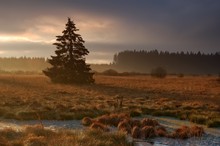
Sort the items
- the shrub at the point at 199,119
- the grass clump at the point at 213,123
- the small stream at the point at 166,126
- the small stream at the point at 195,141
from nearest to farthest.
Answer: the small stream at the point at 195,141 → the small stream at the point at 166,126 → the grass clump at the point at 213,123 → the shrub at the point at 199,119

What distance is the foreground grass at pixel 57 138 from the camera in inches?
476

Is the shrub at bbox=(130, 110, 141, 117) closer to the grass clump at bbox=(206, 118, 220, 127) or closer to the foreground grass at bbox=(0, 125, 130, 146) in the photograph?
the grass clump at bbox=(206, 118, 220, 127)

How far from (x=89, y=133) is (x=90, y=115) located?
24.5 feet

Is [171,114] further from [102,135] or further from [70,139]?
[70,139]

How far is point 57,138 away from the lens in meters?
13.1

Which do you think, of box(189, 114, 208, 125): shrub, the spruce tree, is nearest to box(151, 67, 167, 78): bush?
the spruce tree

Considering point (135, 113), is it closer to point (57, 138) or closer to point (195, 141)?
point (195, 141)

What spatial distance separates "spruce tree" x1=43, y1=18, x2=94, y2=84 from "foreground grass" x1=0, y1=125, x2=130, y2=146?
38918 millimetres

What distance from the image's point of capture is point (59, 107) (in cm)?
2384

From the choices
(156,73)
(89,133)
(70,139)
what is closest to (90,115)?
(89,133)

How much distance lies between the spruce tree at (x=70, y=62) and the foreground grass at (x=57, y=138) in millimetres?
38918

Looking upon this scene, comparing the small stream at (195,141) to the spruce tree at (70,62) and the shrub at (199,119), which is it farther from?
the spruce tree at (70,62)

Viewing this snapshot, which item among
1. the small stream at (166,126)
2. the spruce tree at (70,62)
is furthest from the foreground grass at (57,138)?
the spruce tree at (70,62)

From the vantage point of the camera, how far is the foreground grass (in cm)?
1209
